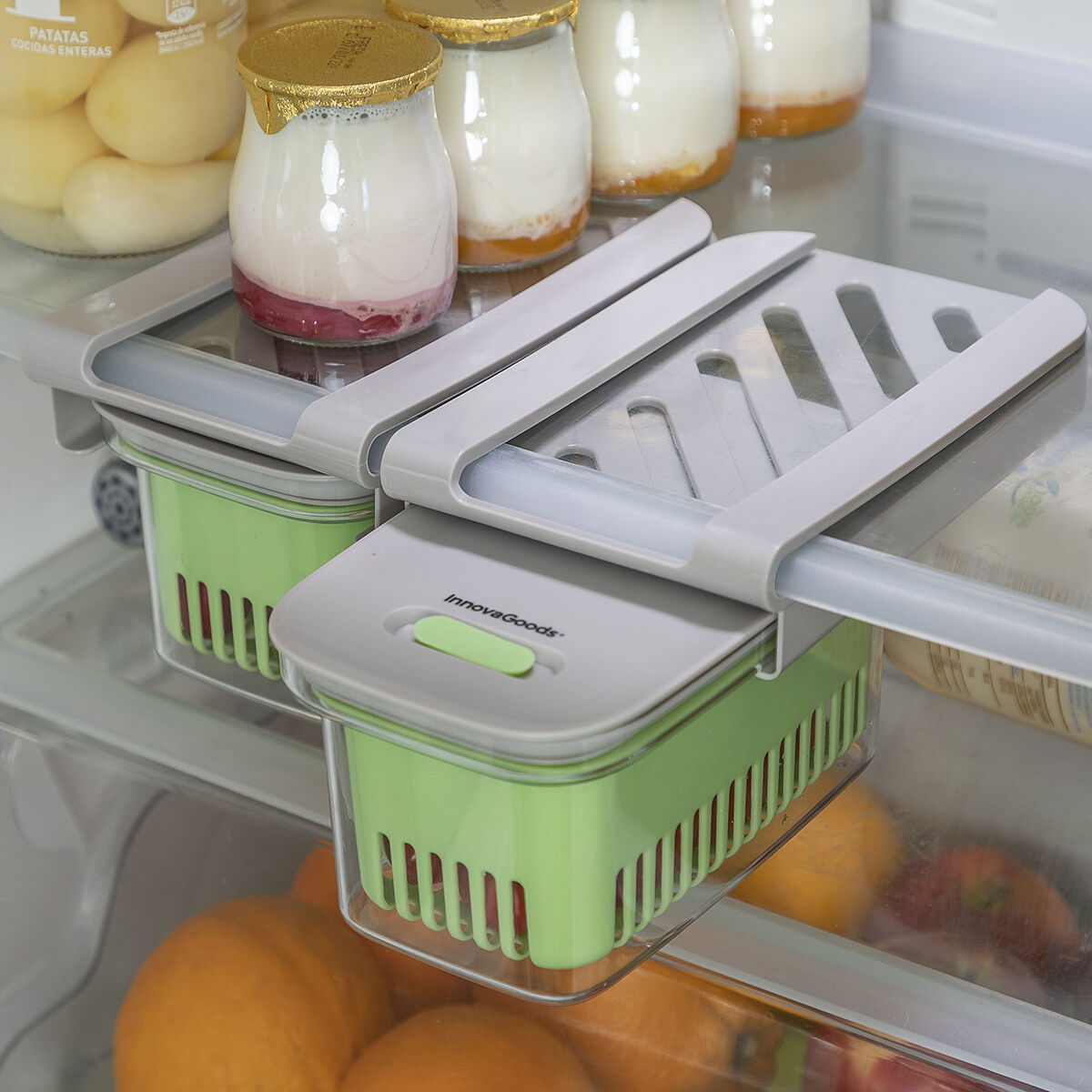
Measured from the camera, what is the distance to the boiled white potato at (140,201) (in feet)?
2.68

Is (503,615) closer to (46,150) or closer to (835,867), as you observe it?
(835,867)

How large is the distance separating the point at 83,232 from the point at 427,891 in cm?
43

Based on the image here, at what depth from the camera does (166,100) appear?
0.81 m

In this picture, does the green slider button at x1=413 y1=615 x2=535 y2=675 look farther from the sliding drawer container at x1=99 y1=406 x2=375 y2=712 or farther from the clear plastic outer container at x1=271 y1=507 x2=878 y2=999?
the sliding drawer container at x1=99 y1=406 x2=375 y2=712

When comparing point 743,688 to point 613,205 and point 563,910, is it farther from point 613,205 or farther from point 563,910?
point 613,205

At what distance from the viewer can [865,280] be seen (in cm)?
81

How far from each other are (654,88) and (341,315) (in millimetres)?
273

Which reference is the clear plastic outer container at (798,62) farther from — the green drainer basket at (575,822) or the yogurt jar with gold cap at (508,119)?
the green drainer basket at (575,822)

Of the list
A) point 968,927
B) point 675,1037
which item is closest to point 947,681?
point 968,927

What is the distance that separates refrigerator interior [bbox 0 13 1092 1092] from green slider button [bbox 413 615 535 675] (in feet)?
0.75

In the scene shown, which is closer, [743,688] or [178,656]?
[743,688]

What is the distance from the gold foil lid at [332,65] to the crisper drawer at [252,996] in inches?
16.8

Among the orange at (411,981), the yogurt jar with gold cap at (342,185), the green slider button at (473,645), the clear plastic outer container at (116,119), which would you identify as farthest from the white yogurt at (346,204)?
the orange at (411,981)

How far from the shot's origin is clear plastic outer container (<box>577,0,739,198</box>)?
0.88 metres
